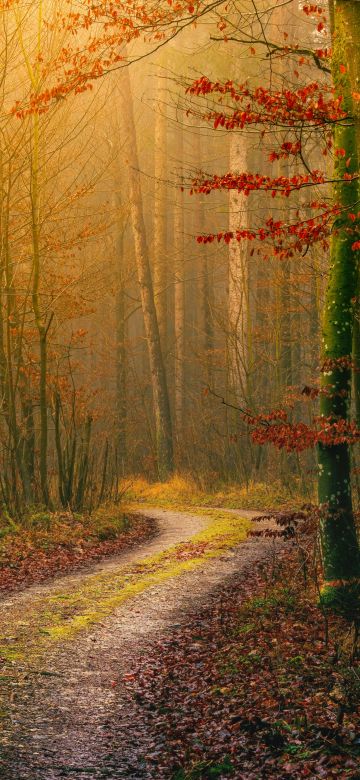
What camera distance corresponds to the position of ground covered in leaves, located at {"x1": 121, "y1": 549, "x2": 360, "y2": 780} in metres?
4.64

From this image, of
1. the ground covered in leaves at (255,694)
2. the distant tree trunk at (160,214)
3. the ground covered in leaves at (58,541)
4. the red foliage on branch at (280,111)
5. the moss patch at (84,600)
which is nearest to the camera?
the ground covered in leaves at (255,694)

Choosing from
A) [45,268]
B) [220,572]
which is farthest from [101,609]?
[45,268]

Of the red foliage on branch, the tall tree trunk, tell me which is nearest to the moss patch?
the red foliage on branch

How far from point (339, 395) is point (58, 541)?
6.09 meters

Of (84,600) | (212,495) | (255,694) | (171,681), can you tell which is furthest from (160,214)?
(255,694)

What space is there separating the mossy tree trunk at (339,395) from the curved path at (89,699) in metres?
1.68

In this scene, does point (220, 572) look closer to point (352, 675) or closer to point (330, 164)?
point (352, 675)

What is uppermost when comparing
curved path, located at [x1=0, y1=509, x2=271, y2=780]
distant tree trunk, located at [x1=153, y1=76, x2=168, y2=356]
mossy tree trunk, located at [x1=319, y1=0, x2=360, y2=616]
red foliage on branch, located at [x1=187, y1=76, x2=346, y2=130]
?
distant tree trunk, located at [x1=153, y1=76, x2=168, y2=356]

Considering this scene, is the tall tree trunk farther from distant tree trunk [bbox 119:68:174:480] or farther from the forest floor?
the forest floor

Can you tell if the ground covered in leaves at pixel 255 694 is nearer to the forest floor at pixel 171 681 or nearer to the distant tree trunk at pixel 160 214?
the forest floor at pixel 171 681

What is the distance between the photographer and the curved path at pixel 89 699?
468 cm

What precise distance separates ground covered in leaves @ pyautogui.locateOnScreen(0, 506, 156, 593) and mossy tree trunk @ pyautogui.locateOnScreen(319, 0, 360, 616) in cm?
382

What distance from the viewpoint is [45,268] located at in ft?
58.3

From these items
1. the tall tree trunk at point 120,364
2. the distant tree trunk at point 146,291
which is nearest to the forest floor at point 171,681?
the distant tree trunk at point 146,291
